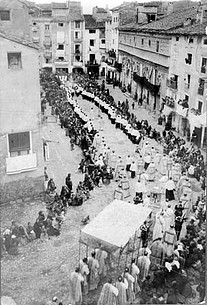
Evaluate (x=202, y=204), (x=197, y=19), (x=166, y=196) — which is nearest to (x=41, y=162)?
(x=166, y=196)

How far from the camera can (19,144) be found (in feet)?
39.5

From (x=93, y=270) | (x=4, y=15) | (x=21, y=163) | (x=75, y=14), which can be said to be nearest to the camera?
(x=93, y=270)

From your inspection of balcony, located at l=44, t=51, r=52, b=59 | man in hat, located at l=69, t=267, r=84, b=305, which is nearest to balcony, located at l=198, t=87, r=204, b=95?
balcony, located at l=44, t=51, r=52, b=59

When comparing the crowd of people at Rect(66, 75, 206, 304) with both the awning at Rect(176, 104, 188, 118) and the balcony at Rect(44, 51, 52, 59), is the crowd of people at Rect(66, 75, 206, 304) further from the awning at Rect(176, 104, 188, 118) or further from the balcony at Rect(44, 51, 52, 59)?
the balcony at Rect(44, 51, 52, 59)

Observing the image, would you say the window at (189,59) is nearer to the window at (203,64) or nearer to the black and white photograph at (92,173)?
the black and white photograph at (92,173)

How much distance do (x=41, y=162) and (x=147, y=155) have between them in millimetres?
4799

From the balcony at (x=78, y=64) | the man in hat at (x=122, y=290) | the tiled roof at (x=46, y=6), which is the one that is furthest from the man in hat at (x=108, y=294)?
the balcony at (x=78, y=64)

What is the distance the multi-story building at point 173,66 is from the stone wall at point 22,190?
7604mm

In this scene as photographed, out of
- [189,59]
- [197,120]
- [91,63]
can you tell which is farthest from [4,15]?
[189,59]

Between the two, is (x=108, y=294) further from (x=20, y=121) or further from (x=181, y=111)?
(x=181, y=111)

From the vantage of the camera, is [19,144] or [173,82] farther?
[173,82]

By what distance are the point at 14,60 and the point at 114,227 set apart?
18.7ft

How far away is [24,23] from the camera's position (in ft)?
39.7

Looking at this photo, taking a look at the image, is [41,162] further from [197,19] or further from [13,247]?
[197,19]
